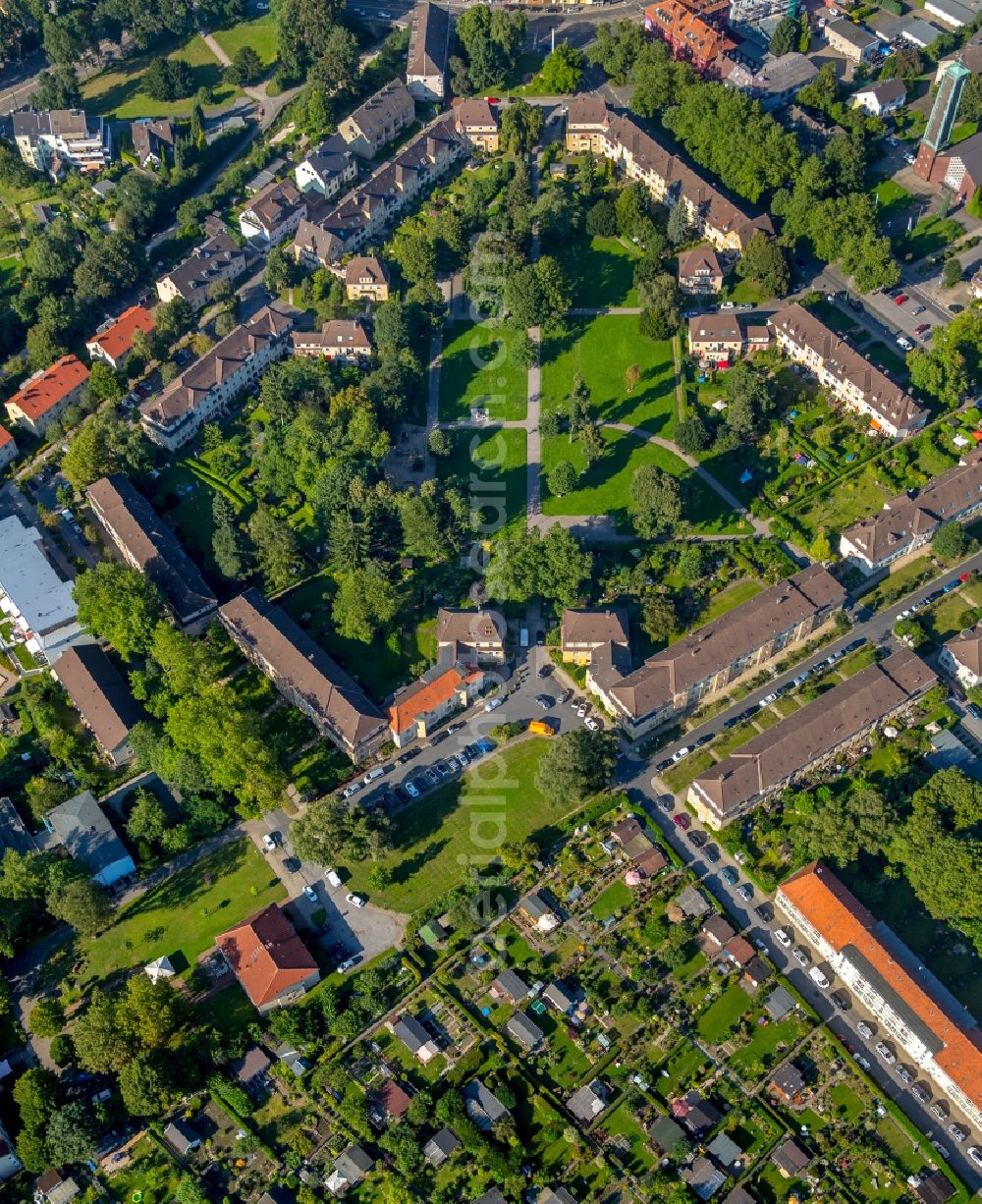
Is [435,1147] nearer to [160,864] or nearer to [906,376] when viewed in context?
[160,864]

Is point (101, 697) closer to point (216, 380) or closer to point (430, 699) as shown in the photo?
point (430, 699)

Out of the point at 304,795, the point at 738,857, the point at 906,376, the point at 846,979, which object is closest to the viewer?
the point at 846,979

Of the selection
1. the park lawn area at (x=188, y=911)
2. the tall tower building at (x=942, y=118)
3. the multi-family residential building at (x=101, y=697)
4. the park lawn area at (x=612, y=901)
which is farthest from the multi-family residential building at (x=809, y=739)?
the tall tower building at (x=942, y=118)

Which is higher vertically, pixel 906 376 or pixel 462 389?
pixel 462 389

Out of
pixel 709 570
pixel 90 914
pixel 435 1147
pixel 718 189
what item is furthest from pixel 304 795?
pixel 718 189

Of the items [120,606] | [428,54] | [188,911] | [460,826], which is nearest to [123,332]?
[120,606]

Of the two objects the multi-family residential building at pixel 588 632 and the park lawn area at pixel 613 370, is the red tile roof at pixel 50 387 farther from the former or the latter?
the multi-family residential building at pixel 588 632

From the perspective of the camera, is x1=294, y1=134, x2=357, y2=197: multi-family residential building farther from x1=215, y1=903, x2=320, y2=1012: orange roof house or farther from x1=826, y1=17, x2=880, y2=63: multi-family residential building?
x1=215, y1=903, x2=320, y2=1012: orange roof house
